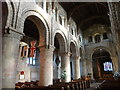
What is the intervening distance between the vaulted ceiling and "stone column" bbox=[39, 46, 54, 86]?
824 cm

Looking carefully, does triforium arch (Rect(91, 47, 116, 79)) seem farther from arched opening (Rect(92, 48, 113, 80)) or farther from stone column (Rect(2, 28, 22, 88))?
stone column (Rect(2, 28, 22, 88))

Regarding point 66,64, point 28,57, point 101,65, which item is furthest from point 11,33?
point 101,65

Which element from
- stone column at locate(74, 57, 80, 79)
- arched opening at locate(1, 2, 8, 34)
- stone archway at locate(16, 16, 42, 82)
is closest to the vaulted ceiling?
stone archway at locate(16, 16, 42, 82)

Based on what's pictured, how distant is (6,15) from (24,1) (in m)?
2.35

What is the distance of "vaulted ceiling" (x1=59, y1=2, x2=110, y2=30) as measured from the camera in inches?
653

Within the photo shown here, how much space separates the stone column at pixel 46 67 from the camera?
9.89 meters

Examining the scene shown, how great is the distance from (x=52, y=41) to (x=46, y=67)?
2.72m

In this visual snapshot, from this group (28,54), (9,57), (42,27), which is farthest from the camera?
(28,54)

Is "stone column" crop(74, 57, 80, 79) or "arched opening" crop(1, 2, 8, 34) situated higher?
"arched opening" crop(1, 2, 8, 34)

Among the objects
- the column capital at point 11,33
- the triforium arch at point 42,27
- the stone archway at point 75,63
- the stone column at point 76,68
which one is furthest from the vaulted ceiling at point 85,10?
the column capital at point 11,33

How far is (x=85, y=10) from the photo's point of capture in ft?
61.5

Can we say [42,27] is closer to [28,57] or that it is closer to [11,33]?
[11,33]

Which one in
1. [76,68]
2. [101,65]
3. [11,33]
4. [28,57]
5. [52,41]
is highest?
[52,41]

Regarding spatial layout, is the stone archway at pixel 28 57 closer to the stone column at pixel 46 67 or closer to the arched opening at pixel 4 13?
the stone column at pixel 46 67
